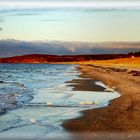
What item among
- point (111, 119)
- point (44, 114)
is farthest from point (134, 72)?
point (111, 119)

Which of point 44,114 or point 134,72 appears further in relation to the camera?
point 134,72

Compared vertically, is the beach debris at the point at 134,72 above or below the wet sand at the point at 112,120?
above

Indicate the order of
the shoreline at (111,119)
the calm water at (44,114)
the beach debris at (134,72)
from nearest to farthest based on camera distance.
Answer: the calm water at (44,114) → the shoreline at (111,119) → the beach debris at (134,72)

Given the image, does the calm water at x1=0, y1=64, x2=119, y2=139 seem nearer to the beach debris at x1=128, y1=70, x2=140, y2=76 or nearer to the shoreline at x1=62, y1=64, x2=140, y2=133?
the shoreline at x1=62, y1=64, x2=140, y2=133

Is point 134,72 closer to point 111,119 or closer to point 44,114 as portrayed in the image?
point 44,114

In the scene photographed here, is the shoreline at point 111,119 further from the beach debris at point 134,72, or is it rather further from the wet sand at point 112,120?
the beach debris at point 134,72

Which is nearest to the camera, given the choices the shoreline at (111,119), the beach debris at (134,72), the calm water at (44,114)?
the calm water at (44,114)

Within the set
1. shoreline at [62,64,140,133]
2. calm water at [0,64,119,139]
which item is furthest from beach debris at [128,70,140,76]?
shoreline at [62,64,140,133]

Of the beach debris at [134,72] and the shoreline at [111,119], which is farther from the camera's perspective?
the beach debris at [134,72]

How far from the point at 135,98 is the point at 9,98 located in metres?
3.01

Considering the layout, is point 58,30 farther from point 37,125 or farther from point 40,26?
point 37,125

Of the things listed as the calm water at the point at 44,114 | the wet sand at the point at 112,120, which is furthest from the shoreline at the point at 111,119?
Result: the calm water at the point at 44,114

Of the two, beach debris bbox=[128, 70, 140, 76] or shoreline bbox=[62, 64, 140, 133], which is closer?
shoreline bbox=[62, 64, 140, 133]

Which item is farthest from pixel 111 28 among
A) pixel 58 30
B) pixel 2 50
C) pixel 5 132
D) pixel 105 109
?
pixel 5 132
